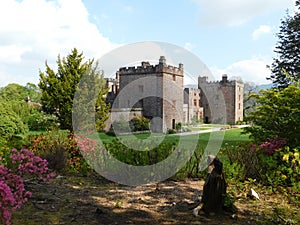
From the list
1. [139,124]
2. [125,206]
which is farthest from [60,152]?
[139,124]

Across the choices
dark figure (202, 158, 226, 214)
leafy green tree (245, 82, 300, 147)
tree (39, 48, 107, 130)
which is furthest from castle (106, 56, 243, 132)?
dark figure (202, 158, 226, 214)

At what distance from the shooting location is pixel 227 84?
40594 mm

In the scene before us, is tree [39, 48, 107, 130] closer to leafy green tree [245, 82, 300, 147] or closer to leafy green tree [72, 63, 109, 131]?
leafy green tree [72, 63, 109, 131]

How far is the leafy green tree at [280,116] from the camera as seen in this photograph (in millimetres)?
6434

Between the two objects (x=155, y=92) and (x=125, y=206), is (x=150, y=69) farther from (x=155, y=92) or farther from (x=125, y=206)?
(x=125, y=206)

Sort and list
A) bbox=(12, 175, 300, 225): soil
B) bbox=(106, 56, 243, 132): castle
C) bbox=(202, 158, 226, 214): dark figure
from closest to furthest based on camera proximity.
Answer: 1. bbox=(12, 175, 300, 225): soil
2. bbox=(202, 158, 226, 214): dark figure
3. bbox=(106, 56, 243, 132): castle

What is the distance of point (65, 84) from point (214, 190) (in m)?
14.2

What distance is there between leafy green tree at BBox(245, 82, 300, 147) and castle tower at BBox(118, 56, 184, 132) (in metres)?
14.0

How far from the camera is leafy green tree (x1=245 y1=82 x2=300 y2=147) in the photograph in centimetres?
643

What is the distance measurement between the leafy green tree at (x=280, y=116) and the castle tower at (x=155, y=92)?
14028 mm

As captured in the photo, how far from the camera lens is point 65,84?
55.3 ft

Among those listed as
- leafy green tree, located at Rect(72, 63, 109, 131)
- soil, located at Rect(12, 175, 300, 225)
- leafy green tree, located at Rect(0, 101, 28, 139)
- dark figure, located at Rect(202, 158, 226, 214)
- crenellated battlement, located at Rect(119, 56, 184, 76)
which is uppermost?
crenellated battlement, located at Rect(119, 56, 184, 76)

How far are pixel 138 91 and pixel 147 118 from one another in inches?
96.7

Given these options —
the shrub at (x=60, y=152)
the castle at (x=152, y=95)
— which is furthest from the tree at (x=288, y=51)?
the shrub at (x=60, y=152)
